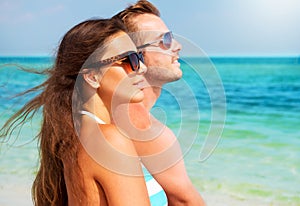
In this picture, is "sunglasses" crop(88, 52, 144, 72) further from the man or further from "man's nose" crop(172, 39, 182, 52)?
"man's nose" crop(172, 39, 182, 52)

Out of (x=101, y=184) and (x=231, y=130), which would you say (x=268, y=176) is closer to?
(x=231, y=130)

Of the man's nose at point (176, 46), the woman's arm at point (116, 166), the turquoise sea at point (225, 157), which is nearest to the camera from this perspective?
the woman's arm at point (116, 166)

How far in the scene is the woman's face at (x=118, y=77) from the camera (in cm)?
188

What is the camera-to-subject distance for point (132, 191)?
1.75 meters

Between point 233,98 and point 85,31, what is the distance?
43.8ft

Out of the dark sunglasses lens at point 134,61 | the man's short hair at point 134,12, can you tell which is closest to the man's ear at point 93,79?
the dark sunglasses lens at point 134,61

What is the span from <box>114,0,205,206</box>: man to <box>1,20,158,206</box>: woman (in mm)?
533

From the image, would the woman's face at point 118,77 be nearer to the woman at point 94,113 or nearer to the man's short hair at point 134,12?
the woman at point 94,113

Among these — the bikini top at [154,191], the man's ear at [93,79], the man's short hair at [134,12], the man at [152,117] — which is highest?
the man's ear at [93,79]

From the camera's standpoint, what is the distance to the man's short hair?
2748 millimetres

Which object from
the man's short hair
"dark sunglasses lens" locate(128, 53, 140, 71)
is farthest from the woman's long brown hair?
the man's short hair

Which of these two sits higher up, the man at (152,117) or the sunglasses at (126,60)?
the sunglasses at (126,60)

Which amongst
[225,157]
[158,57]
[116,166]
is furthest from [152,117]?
[225,157]

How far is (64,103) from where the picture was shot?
1.96 m
